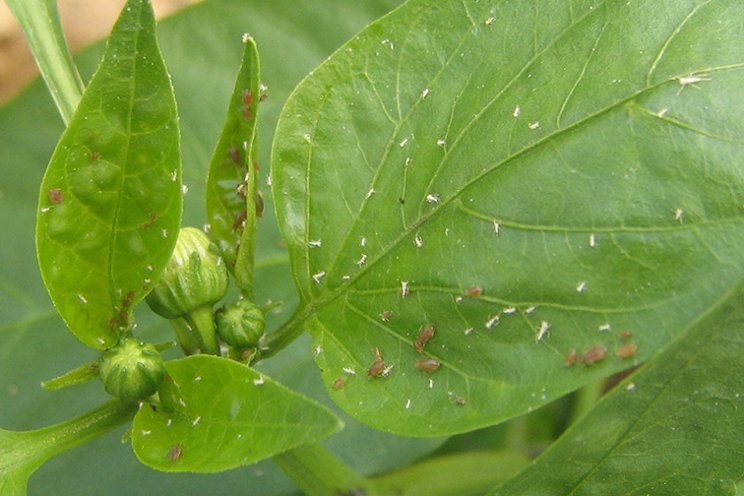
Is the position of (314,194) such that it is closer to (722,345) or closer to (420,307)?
(420,307)

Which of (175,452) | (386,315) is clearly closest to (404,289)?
(386,315)

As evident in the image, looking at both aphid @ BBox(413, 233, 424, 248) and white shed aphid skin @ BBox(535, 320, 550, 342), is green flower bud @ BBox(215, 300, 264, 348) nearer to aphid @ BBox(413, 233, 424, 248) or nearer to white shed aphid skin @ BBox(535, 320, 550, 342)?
aphid @ BBox(413, 233, 424, 248)

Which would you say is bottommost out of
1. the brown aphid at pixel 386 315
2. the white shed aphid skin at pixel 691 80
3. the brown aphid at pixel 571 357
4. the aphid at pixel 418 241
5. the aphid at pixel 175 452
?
the aphid at pixel 175 452

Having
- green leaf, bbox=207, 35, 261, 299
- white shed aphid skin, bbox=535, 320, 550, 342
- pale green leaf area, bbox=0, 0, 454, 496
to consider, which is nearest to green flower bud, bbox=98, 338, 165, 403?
green leaf, bbox=207, 35, 261, 299

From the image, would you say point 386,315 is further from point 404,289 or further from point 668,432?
point 668,432

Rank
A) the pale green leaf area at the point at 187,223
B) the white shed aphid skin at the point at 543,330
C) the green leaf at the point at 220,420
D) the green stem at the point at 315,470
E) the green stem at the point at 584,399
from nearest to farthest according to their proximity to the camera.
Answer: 1. the green leaf at the point at 220,420
2. the white shed aphid skin at the point at 543,330
3. the green stem at the point at 315,470
4. the pale green leaf area at the point at 187,223
5. the green stem at the point at 584,399

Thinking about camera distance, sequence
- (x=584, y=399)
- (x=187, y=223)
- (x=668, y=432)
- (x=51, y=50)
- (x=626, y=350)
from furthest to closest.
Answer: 1. (x=584, y=399)
2. (x=187, y=223)
3. (x=51, y=50)
4. (x=668, y=432)
5. (x=626, y=350)

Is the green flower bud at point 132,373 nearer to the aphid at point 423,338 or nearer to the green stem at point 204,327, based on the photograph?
the green stem at point 204,327

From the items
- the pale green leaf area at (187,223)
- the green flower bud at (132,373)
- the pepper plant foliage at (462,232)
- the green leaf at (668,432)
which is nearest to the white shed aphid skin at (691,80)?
the pepper plant foliage at (462,232)
